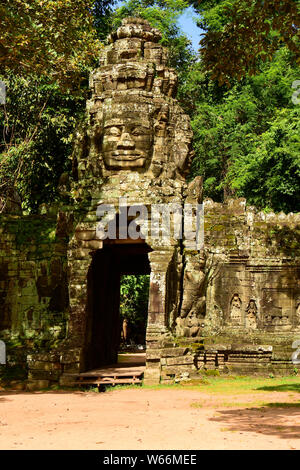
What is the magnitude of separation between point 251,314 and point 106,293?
3933mm

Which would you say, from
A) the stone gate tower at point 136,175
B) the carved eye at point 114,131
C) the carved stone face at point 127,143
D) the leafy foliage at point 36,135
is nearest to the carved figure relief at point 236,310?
the stone gate tower at point 136,175

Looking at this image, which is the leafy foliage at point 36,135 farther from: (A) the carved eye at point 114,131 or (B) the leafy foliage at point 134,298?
(A) the carved eye at point 114,131

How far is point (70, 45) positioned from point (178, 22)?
661 inches

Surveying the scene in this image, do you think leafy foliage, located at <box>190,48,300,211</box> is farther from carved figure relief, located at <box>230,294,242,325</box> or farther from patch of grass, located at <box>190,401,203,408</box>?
patch of grass, located at <box>190,401,203,408</box>

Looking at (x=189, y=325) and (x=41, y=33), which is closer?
Result: (x=41, y=33)

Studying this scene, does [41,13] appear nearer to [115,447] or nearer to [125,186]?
[125,186]

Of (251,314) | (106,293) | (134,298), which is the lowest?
(251,314)

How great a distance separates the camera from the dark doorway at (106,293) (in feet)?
48.0

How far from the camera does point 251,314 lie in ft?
50.7

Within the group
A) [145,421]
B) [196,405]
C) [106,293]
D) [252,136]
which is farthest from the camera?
[252,136]

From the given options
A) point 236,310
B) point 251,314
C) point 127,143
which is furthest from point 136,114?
point 251,314

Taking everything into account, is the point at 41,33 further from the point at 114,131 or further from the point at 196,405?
the point at 196,405

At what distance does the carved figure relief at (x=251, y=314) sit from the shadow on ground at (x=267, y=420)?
5.73 metres

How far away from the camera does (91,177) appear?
14.6 metres
